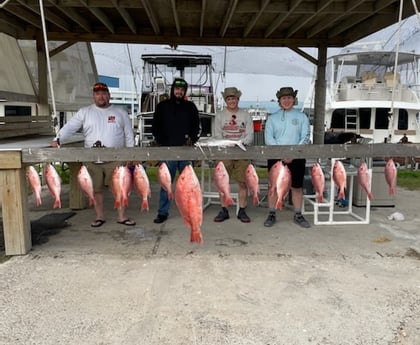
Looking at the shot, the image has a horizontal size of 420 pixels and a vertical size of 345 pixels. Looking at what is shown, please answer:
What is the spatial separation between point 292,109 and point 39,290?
3.41 metres

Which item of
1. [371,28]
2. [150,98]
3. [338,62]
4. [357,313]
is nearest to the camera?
[357,313]

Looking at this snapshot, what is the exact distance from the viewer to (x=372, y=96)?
14836 mm

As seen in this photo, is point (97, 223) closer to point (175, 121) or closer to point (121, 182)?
point (175, 121)

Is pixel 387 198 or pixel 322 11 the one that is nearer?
pixel 322 11

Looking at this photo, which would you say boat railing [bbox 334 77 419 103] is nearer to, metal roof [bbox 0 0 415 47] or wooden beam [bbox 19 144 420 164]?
metal roof [bbox 0 0 415 47]

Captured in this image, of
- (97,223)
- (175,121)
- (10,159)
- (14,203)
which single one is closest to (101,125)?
(175,121)

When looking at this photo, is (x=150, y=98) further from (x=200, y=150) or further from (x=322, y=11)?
(x=200, y=150)

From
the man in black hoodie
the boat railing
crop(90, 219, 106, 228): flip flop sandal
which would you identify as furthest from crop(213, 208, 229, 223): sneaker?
the boat railing

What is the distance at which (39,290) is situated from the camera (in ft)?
11.2

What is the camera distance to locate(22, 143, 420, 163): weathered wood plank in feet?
11.3

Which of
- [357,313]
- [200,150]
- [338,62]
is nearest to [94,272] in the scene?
[200,150]

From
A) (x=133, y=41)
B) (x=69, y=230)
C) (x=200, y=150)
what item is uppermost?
(x=133, y=41)

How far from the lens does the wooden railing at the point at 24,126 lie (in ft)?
19.3

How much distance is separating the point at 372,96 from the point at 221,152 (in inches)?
512
